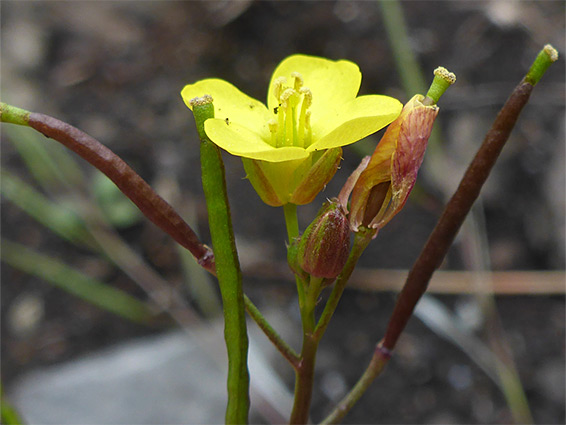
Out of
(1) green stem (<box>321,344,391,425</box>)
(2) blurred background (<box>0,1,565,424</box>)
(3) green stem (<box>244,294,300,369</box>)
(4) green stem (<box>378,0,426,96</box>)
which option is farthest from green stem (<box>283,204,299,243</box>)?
(4) green stem (<box>378,0,426,96</box>)

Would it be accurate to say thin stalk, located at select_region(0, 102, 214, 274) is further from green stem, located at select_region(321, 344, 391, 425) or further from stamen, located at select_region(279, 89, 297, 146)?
green stem, located at select_region(321, 344, 391, 425)

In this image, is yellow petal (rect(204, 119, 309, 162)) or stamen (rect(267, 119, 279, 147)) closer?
yellow petal (rect(204, 119, 309, 162))

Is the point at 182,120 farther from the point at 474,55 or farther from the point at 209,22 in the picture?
the point at 474,55

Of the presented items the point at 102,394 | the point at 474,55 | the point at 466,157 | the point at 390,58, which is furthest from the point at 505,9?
the point at 102,394

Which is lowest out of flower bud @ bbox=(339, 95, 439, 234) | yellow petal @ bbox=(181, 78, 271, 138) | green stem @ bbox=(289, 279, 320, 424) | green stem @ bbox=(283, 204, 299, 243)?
green stem @ bbox=(289, 279, 320, 424)

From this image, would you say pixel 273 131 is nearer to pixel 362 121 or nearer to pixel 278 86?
pixel 278 86

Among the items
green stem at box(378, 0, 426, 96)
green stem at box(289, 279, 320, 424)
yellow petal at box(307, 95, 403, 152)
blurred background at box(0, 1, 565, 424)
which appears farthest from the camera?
green stem at box(378, 0, 426, 96)
